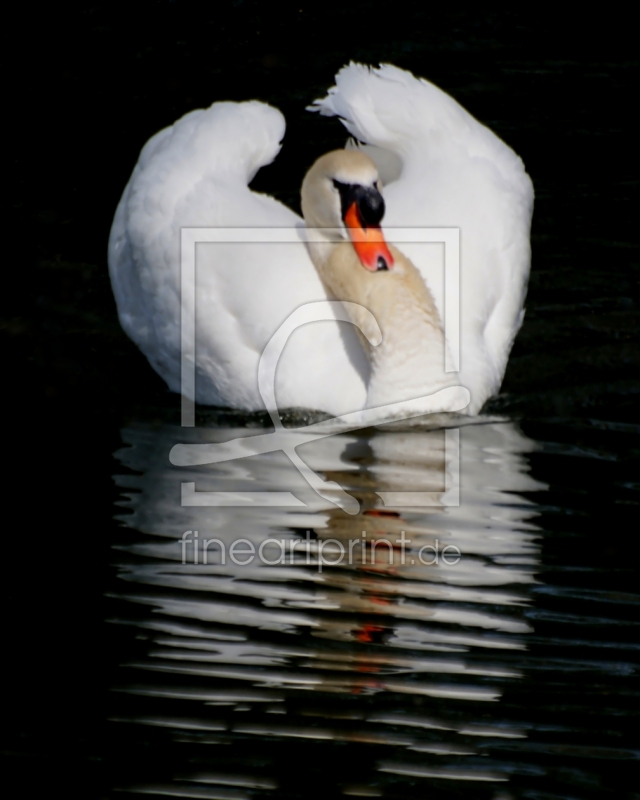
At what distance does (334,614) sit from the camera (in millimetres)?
4680

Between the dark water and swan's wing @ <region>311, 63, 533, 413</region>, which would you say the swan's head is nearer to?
swan's wing @ <region>311, 63, 533, 413</region>

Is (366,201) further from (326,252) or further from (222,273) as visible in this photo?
(222,273)

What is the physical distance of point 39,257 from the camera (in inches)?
323

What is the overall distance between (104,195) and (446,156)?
118 inches

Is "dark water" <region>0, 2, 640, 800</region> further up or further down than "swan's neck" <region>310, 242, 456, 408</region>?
further down

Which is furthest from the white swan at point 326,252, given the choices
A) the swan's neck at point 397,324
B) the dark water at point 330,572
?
the dark water at point 330,572

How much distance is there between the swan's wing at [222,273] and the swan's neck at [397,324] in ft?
0.46

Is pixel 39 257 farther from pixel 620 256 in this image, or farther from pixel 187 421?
pixel 620 256

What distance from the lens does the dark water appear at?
3.97 meters

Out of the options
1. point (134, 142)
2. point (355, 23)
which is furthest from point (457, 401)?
point (355, 23)

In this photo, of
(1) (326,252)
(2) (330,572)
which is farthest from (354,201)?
(2) (330,572)

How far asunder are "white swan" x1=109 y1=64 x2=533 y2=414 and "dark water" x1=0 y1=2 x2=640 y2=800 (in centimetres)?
24

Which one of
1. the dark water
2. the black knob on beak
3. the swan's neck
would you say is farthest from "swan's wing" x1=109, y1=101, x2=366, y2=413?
the black knob on beak

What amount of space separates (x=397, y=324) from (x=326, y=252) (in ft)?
1.84
